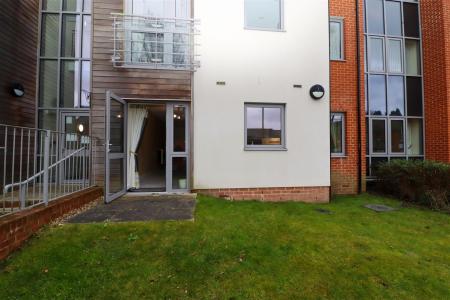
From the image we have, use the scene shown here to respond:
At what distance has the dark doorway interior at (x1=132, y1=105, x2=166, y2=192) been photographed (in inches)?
254

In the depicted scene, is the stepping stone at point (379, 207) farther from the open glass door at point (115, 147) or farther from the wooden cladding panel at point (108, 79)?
the open glass door at point (115, 147)

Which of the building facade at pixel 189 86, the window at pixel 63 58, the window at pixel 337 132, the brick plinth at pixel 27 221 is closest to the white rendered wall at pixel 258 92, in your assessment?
the building facade at pixel 189 86

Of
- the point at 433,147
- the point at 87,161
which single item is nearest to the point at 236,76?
the point at 87,161

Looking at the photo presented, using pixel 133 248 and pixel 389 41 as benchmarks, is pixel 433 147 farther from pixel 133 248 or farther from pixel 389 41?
pixel 133 248

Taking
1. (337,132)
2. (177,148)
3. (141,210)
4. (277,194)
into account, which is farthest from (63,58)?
(337,132)

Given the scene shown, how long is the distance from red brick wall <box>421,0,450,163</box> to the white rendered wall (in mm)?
4598

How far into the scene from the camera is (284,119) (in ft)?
20.9

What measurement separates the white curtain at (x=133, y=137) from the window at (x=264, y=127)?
260 cm

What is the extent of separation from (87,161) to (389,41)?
10.1m

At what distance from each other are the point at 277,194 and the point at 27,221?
15.9 ft

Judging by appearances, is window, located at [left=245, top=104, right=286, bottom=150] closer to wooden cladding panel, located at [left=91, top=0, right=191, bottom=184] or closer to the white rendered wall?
the white rendered wall

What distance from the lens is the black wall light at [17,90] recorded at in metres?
5.74

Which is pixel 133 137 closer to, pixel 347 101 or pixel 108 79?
pixel 108 79

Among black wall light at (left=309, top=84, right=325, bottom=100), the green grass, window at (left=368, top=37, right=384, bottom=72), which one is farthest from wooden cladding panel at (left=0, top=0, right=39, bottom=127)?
window at (left=368, top=37, right=384, bottom=72)
